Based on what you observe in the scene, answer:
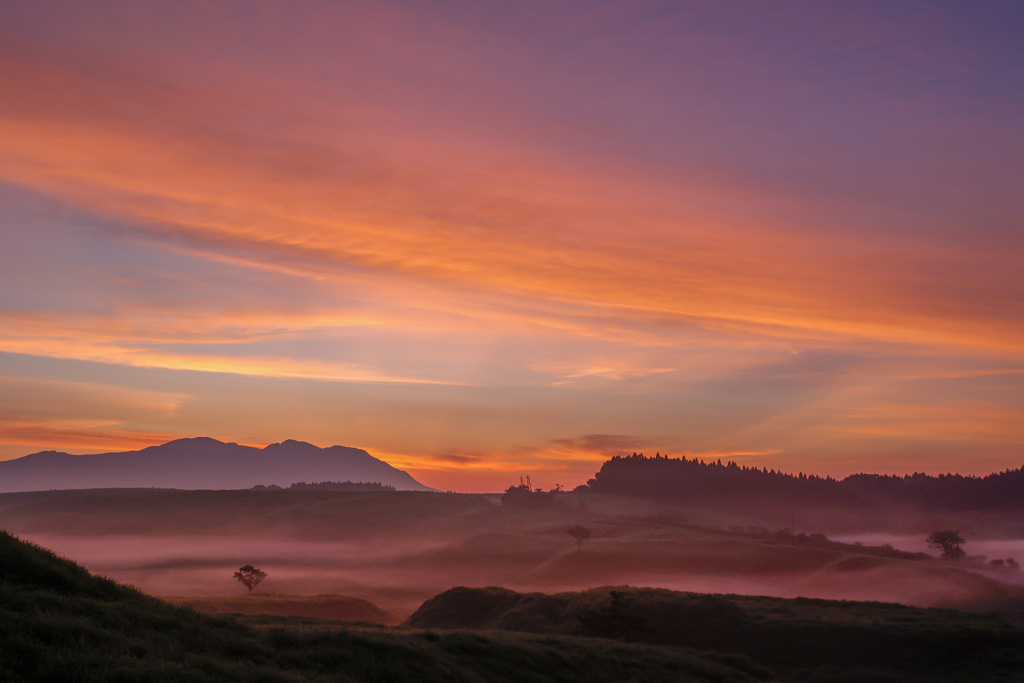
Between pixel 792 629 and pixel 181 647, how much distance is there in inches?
1626

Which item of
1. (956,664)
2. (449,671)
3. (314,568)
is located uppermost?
(449,671)

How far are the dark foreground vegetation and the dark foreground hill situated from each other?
54.3ft

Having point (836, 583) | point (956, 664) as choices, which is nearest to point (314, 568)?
point (836, 583)

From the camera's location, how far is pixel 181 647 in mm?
22703

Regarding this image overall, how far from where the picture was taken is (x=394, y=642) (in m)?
29.2

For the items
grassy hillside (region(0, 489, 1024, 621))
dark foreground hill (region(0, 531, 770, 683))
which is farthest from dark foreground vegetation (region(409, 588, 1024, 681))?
A: grassy hillside (region(0, 489, 1024, 621))

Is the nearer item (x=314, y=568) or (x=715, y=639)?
(x=715, y=639)

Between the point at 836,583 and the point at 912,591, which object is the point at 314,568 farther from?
the point at 912,591

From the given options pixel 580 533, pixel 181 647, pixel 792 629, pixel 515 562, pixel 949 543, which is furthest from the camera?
pixel 580 533

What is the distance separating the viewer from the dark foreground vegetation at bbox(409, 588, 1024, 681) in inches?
1783

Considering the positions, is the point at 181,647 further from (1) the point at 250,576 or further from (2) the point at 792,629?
(1) the point at 250,576

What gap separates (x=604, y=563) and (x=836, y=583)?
36.9m

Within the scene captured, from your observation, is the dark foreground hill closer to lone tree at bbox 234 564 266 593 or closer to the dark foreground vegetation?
the dark foreground vegetation

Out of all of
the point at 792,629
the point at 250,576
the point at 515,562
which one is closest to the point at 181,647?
the point at 792,629
